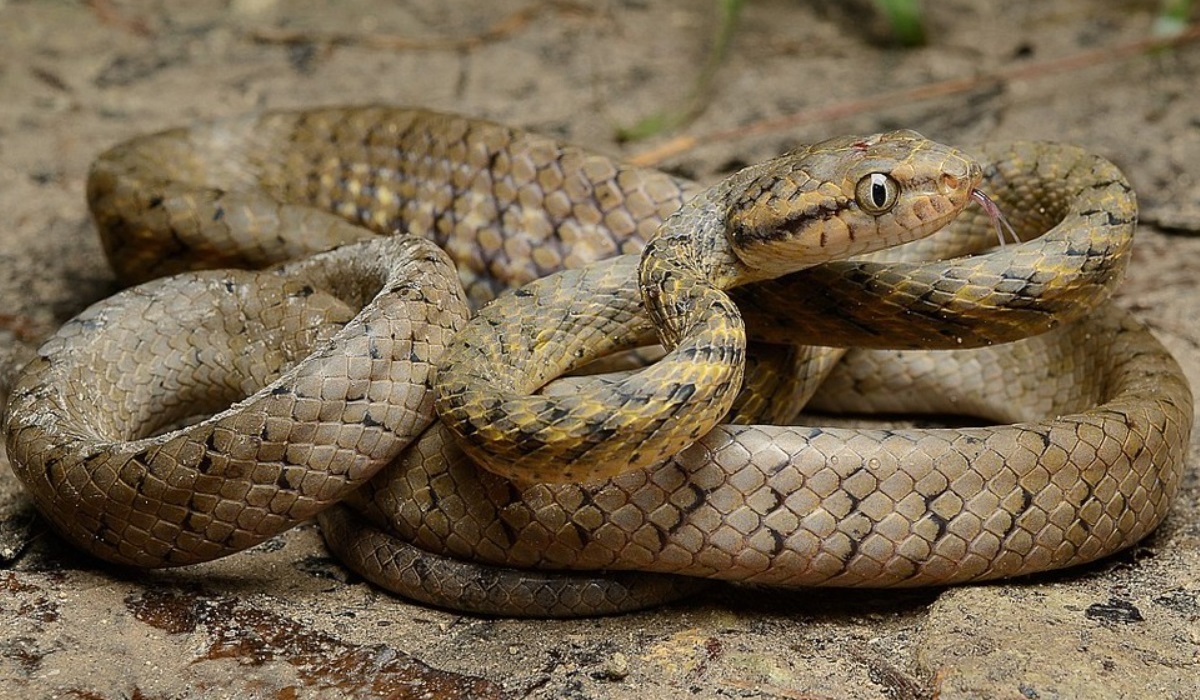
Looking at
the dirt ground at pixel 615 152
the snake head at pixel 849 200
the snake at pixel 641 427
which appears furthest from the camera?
the snake head at pixel 849 200

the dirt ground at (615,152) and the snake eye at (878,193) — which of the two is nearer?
the dirt ground at (615,152)

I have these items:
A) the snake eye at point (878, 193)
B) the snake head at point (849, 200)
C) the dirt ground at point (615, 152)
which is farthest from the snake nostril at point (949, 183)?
the dirt ground at point (615, 152)

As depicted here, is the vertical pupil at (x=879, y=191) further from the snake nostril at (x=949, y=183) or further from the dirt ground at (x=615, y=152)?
the dirt ground at (x=615, y=152)

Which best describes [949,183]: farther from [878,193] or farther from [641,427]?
[641,427]

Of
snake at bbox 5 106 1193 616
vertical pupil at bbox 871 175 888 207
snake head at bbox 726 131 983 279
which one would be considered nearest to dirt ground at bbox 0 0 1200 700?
snake at bbox 5 106 1193 616

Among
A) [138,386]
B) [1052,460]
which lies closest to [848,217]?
[1052,460]

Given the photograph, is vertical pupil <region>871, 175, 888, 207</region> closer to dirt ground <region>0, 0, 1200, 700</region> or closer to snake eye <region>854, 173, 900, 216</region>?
snake eye <region>854, 173, 900, 216</region>

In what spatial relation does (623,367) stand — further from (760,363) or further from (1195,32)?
(1195,32)

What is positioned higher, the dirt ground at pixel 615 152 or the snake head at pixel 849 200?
the snake head at pixel 849 200
